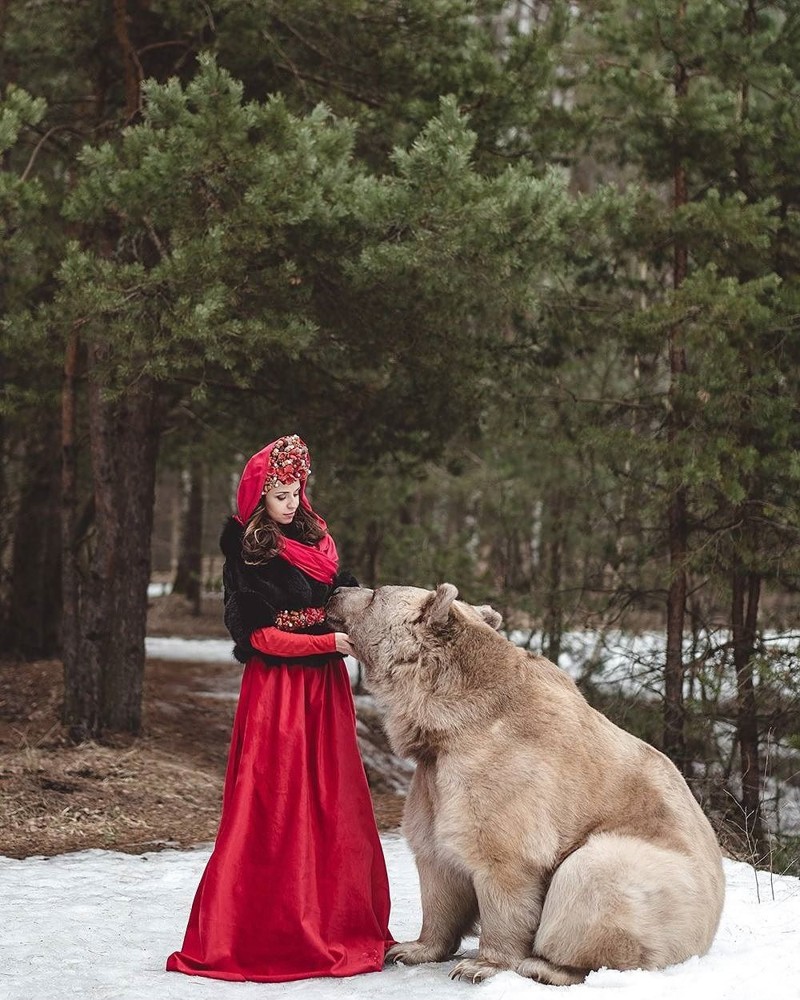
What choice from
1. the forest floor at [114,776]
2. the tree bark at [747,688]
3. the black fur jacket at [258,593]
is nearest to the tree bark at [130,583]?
the forest floor at [114,776]

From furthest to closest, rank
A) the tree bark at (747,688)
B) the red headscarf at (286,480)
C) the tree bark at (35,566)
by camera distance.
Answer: the tree bark at (35,566) < the tree bark at (747,688) < the red headscarf at (286,480)

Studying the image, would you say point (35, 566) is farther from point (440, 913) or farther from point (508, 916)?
point (508, 916)

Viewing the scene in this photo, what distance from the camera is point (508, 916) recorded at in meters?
4.40

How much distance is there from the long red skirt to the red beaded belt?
0.22m

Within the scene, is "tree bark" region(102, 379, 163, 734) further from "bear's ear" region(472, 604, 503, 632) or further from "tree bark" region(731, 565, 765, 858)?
"bear's ear" region(472, 604, 503, 632)

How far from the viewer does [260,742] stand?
5117mm

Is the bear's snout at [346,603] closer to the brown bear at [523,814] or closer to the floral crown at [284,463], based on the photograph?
the brown bear at [523,814]

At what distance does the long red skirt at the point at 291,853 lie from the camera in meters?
4.87

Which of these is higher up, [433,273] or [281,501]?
[433,273]

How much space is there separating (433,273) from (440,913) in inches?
193

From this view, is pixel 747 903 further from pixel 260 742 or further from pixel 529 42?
pixel 529 42

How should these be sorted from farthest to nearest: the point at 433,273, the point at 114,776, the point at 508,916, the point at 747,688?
1. the point at 747,688
2. the point at 114,776
3. the point at 433,273
4. the point at 508,916

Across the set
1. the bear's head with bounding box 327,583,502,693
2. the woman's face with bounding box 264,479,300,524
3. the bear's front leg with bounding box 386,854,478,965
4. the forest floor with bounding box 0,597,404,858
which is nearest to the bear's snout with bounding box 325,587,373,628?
the bear's head with bounding box 327,583,502,693

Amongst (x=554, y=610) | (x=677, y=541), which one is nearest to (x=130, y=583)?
(x=554, y=610)
